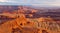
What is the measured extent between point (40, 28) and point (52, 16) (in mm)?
214


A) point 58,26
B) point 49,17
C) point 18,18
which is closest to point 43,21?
point 49,17

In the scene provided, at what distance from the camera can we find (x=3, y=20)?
152 cm

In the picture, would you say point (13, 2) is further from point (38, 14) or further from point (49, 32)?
point (49, 32)

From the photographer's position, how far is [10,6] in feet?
5.01

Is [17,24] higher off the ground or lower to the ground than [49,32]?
higher

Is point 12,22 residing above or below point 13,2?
below

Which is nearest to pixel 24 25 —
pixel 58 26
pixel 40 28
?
pixel 40 28

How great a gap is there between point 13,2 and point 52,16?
0.52 meters

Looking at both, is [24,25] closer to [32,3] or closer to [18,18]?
[18,18]

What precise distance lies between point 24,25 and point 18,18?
115 mm

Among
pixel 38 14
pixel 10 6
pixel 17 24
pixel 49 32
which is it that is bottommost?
pixel 49 32

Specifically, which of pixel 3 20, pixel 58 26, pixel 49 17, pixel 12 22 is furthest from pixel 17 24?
pixel 58 26

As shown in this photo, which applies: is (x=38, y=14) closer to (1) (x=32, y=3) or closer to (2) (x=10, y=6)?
(1) (x=32, y=3)

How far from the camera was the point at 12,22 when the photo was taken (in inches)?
60.0
